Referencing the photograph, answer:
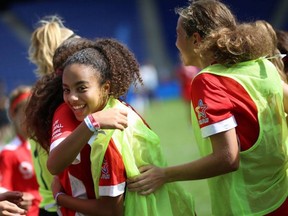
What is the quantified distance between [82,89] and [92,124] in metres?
0.30

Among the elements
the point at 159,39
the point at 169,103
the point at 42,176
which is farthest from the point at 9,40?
the point at 42,176

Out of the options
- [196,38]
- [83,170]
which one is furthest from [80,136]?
[196,38]

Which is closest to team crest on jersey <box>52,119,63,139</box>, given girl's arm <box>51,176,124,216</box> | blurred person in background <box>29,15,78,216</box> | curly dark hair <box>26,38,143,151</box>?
curly dark hair <box>26,38,143,151</box>

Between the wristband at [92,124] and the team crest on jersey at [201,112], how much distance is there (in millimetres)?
513

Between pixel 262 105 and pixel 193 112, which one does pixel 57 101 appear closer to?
pixel 193 112

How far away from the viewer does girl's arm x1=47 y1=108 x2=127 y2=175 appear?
2688mm

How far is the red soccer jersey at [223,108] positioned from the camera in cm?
285

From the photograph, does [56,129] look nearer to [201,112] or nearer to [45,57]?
[201,112]

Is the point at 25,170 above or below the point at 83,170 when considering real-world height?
above

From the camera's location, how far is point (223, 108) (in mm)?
2865

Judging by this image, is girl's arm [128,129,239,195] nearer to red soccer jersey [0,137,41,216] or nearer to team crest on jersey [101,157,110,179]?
team crest on jersey [101,157,110,179]

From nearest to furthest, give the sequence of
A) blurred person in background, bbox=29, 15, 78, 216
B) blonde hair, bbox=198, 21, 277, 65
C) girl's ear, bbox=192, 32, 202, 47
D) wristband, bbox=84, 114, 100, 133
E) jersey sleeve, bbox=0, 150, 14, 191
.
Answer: wristband, bbox=84, 114, 100, 133 < blonde hair, bbox=198, 21, 277, 65 < girl's ear, bbox=192, 32, 202, 47 < blurred person in background, bbox=29, 15, 78, 216 < jersey sleeve, bbox=0, 150, 14, 191

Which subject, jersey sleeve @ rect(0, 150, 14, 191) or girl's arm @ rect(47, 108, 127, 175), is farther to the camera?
jersey sleeve @ rect(0, 150, 14, 191)

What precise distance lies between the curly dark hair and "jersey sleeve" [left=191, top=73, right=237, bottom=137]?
37 cm
